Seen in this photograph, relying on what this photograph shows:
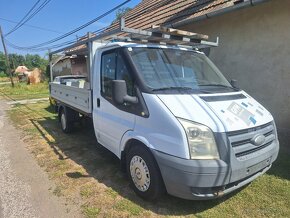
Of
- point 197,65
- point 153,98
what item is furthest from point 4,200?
point 197,65

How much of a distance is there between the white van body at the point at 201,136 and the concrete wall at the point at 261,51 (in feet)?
7.96

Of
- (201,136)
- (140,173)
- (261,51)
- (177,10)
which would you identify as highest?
(177,10)

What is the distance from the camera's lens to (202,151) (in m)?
3.19

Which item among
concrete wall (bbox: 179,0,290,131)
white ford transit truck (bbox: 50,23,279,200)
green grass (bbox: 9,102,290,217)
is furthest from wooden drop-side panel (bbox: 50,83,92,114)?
concrete wall (bbox: 179,0,290,131)

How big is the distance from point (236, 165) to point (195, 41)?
9.19ft

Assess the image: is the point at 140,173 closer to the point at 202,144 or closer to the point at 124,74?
the point at 202,144

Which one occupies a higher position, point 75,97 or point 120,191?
point 75,97

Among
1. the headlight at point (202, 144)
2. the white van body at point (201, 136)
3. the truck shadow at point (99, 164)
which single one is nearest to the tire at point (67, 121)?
the truck shadow at point (99, 164)

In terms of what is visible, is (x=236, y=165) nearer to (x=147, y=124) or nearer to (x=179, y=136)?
(x=179, y=136)

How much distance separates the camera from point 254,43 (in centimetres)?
649

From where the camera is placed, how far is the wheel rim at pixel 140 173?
146 inches

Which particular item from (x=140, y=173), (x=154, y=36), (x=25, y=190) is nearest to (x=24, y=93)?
(x=25, y=190)

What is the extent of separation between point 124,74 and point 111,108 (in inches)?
25.8

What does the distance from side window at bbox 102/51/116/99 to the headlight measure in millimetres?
1791
